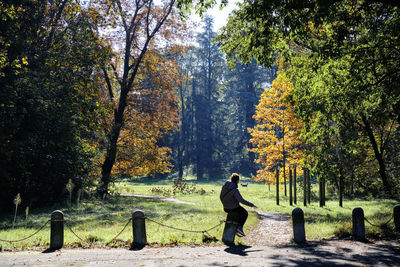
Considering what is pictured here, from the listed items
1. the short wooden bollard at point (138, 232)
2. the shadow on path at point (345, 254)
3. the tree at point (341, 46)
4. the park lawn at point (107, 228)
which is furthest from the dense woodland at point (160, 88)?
the shadow on path at point (345, 254)

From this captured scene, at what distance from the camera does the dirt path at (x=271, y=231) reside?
404 inches

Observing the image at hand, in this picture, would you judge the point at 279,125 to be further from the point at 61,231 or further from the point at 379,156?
the point at 61,231

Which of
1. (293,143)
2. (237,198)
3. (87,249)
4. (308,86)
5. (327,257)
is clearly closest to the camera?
(327,257)

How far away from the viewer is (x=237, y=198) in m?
9.08

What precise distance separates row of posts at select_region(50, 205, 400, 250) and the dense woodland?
3591 millimetres

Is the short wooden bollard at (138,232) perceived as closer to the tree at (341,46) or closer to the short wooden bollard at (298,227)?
the short wooden bollard at (298,227)

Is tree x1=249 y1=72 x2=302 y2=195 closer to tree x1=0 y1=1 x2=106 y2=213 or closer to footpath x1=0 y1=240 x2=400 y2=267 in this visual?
tree x1=0 y1=1 x2=106 y2=213

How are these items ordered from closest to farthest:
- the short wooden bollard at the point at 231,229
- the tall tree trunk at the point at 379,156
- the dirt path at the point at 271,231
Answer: the short wooden bollard at the point at 231,229 < the dirt path at the point at 271,231 < the tall tree trunk at the point at 379,156

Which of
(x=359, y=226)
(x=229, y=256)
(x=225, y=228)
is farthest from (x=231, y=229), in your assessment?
(x=359, y=226)

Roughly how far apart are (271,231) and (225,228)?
11.4 ft

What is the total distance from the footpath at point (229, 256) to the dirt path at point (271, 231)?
4.44 ft

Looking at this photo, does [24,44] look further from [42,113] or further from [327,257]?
[327,257]

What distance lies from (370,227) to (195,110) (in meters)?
52.8

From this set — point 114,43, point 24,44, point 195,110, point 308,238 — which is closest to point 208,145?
point 195,110
